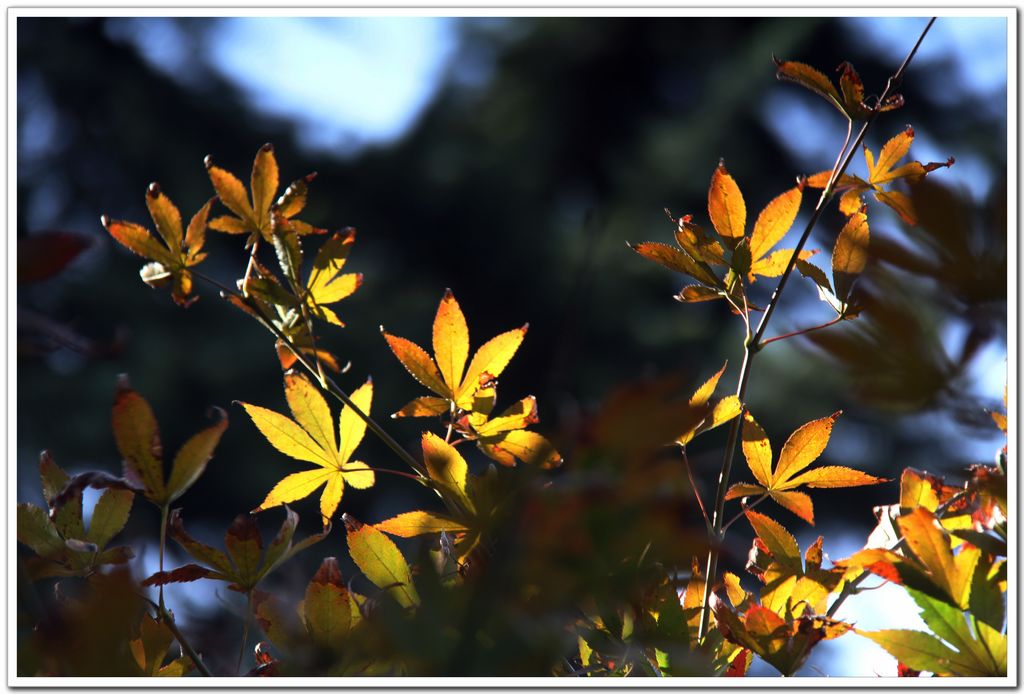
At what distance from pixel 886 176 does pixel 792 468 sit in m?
0.17

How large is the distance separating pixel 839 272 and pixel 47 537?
436 millimetres

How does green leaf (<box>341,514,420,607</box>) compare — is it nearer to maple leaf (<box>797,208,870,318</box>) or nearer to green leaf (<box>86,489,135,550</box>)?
green leaf (<box>86,489,135,550</box>)

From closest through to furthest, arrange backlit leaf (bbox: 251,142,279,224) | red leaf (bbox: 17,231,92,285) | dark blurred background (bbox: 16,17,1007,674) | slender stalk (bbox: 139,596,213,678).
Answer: red leaf (bbox: 17,231,92,285) → slender stalk (bbox: 139,596,213,678) → backlit leaf (bbox: 251,142,279,224) → dark blurred background (bbox: 16,17,1007,674)

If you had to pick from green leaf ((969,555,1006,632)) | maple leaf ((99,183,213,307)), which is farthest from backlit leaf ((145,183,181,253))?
green leaf ((969,555,1006,632))

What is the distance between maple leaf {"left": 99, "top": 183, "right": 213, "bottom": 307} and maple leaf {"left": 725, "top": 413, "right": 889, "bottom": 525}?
0.33 m

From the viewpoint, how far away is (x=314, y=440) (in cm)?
52

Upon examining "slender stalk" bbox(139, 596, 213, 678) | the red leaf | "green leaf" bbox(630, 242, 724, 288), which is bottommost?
"slender stalk" bbox(139, 596, 213, 678)

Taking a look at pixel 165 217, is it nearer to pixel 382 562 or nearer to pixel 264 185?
pixel 264 185

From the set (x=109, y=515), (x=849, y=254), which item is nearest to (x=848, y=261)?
Answer: (x=849, y=254)

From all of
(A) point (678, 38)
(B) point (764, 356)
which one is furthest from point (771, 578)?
(A) point (678, 38)

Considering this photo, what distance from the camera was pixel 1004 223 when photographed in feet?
1.28

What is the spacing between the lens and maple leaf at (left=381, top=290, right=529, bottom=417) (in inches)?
19.7

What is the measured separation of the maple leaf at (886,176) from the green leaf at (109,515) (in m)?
0.42

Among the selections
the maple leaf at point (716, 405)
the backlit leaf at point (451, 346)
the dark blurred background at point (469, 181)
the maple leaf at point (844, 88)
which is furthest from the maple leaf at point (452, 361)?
the dark blurred background at point (469, 181)
